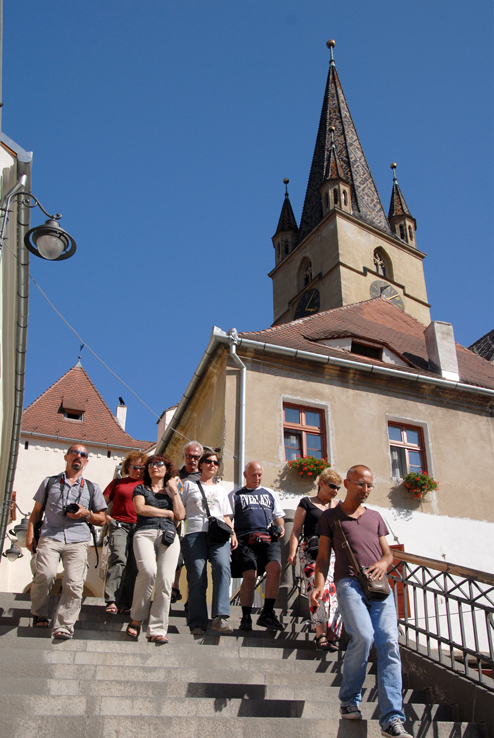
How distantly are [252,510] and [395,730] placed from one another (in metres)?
3.12

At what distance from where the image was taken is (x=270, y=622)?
22.1ft

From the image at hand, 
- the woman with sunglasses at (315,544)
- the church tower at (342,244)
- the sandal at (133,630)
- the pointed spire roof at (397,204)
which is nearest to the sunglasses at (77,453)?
the sandal at (133,630)

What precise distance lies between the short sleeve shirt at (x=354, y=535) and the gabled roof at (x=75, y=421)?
76.6ft

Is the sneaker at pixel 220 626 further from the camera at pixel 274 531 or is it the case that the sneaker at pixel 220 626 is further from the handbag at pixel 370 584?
the handbag at pixel 370 584

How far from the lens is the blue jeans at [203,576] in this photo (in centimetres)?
629

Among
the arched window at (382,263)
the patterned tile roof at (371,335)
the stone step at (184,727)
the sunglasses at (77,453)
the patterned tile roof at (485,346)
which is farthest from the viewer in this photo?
the arched window at (382,263)

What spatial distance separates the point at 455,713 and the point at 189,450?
143 inches

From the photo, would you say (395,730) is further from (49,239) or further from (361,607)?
(49,239)

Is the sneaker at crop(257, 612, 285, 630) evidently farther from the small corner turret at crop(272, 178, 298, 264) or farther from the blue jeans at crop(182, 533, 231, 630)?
the small corner turret at crop(272, 178, 298, 264)

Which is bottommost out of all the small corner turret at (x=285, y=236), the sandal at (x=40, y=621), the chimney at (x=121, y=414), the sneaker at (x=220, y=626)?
the sneaker at (x=220, y=626)

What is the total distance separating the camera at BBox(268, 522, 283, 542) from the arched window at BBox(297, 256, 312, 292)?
3776 cm

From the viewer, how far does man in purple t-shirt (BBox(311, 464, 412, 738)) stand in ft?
14.5

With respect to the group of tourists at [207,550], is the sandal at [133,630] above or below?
below

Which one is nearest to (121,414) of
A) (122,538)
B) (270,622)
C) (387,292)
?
(387,292)
